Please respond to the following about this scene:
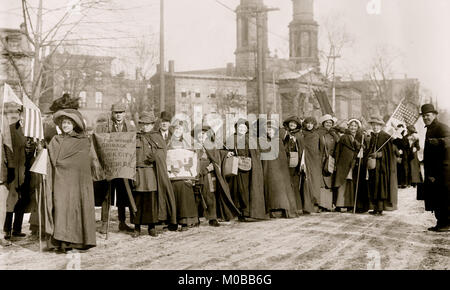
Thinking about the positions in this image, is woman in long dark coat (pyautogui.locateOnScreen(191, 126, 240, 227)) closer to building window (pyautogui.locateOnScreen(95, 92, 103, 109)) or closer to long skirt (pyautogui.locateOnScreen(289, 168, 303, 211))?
long skirt (pyautogui.locateOnScreen(289, 168, 303, 211))

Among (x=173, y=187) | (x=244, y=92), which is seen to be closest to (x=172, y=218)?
(x=173, y=187)

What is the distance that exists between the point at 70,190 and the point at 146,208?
1829mm

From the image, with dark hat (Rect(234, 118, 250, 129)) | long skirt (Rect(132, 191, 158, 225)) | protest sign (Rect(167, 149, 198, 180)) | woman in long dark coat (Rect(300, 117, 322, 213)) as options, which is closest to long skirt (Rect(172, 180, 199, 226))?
protest sign (Rect(167, 149, 198, 180))

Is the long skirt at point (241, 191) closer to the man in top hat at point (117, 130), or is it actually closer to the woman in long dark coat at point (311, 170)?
the woman in long dark coat at point (311, 170)

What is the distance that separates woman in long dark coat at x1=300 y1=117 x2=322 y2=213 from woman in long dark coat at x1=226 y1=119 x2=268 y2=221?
1209mm

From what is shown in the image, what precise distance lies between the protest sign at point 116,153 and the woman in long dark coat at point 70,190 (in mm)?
940

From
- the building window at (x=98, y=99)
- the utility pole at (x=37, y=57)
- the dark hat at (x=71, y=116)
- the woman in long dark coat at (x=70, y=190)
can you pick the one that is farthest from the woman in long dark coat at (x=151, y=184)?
the building window at (x=98, y=99)

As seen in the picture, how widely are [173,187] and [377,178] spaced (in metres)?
4.73

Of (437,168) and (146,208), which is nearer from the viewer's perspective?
(146,208)

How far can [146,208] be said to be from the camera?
9039 millimetres

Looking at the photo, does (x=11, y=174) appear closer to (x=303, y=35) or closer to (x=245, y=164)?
(x=245, y=164)

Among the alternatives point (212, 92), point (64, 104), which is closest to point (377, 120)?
point (64, 104)

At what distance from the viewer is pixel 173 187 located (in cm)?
949
